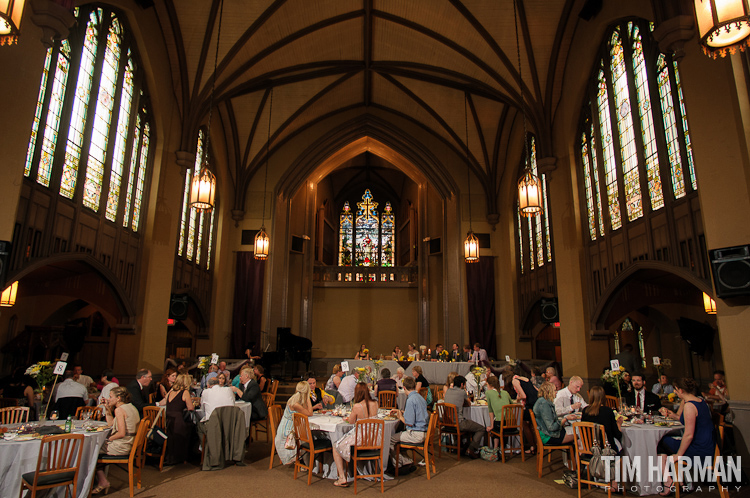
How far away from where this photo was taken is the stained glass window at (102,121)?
9109 mm

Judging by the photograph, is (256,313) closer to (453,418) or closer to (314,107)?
(314,107)

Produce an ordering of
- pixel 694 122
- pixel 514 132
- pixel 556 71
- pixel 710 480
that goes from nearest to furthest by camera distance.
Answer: pixel 710 480 → pixel 694 122 → pixel 556 71 → pixel 514 132

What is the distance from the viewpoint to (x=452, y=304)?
1681 centimetres

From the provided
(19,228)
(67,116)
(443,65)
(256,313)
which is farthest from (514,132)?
(19,228)

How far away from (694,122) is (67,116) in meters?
10.2

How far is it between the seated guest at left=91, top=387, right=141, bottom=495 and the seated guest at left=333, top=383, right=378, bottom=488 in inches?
91.4

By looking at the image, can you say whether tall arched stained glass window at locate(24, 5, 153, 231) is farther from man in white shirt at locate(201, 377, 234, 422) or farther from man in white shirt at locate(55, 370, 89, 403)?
man in white shirt at locate(201, 377, 234, 422)

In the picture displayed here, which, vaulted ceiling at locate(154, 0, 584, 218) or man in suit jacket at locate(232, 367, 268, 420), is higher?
vaulted ceiling at locate(154, 0, 584, 218)

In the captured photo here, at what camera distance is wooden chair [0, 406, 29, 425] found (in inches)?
226

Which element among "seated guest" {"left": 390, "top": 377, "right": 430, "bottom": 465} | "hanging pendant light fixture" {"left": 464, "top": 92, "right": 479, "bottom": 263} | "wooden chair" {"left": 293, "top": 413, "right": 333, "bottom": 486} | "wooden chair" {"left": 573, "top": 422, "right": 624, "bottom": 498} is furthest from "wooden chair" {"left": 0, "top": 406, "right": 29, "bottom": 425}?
"hanging pendant light fixture" {"left": 464, "top": 92, "right": 479, "bottom": 263}

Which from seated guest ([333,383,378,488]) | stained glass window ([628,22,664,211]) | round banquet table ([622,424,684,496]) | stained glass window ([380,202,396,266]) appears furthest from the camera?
Result: stained glass window ([380,202,396,266])

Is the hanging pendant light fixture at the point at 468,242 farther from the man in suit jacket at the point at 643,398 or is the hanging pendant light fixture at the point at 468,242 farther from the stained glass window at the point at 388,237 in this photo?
the man in suit jacket at the point at 643,398

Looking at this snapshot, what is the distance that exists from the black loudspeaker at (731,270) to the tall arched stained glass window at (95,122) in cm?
1030

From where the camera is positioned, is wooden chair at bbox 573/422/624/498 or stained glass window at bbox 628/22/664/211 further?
stained glass window at bbox 628/22/664/211
